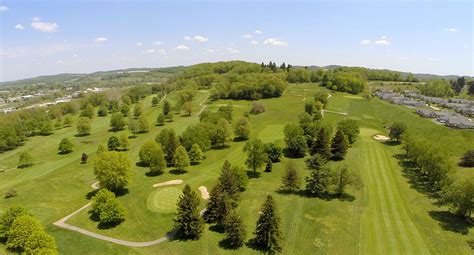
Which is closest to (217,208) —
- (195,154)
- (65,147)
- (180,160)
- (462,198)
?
(180,160)

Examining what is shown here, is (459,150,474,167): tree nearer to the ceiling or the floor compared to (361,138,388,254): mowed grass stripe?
nearer to the ceiling

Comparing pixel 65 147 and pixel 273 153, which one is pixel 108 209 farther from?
pixel 65 147

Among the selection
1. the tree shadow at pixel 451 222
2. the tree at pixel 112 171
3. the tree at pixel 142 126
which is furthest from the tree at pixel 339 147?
the tree at pixel 142 126

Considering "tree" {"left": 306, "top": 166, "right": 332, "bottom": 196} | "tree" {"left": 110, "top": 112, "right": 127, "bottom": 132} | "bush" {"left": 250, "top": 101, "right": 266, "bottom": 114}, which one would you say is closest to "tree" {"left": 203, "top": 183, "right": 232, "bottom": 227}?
"tree" {"left": 306, "top": 166, "right": 332, "bottom": 196}

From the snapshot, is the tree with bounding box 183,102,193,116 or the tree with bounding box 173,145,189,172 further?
the tree with bounding box 183,102,193,116

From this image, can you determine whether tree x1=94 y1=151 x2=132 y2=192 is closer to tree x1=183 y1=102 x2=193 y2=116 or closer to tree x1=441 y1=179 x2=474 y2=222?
tree x1=441 y1=179 x2=474 y2=222

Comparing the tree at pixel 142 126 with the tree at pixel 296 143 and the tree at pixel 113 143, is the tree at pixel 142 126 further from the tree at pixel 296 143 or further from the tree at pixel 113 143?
the tree at pixel 296 143

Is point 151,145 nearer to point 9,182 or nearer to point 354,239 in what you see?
point 9,182
